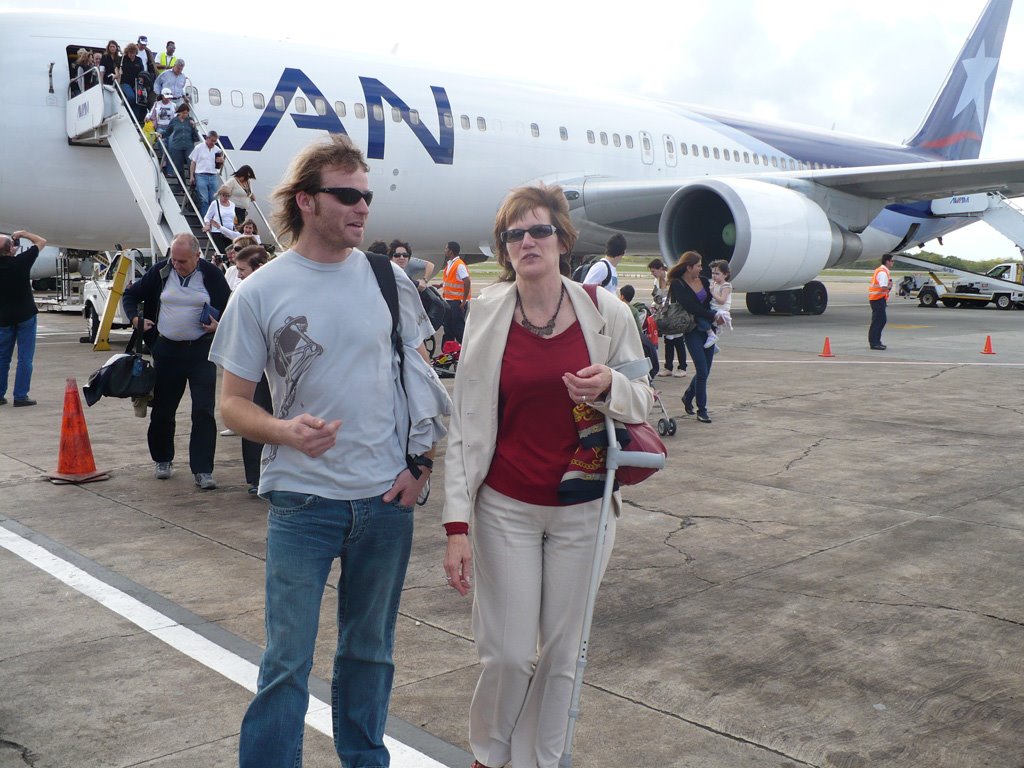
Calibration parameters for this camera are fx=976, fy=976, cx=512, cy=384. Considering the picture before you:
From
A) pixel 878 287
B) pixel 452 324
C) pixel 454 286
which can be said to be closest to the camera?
pixel 452 324

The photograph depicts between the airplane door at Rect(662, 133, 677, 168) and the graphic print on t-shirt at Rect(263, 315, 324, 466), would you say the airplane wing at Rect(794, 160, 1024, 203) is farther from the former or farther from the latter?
the graphic print on t-shirt at Rect(263, 315, 324, 466)

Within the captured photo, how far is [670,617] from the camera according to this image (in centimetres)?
430

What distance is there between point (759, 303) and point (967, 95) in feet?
36.3

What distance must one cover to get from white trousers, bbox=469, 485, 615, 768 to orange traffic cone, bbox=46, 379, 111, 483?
4.82 metres

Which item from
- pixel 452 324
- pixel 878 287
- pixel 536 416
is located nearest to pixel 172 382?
pixel 536 416

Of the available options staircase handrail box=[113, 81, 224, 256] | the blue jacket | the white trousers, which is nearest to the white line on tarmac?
the white trousers

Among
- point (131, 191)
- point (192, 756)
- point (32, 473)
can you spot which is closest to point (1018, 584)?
point (192, 756)

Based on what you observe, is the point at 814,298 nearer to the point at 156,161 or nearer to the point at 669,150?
the point at 669,150

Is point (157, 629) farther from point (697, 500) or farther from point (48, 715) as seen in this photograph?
point (697, 500)

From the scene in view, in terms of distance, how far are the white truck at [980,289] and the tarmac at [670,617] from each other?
2153cm

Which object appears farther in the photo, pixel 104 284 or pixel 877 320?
pixel 104 284

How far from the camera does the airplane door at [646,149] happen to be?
20.1 metres

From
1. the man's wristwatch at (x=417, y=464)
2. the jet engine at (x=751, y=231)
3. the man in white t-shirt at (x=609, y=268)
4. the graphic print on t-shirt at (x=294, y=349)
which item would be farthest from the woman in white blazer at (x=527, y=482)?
the jet engine at (x=751, y=231)

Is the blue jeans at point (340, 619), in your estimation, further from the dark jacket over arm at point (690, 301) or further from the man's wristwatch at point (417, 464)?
the dark jacket over arm at point (690, 301)
